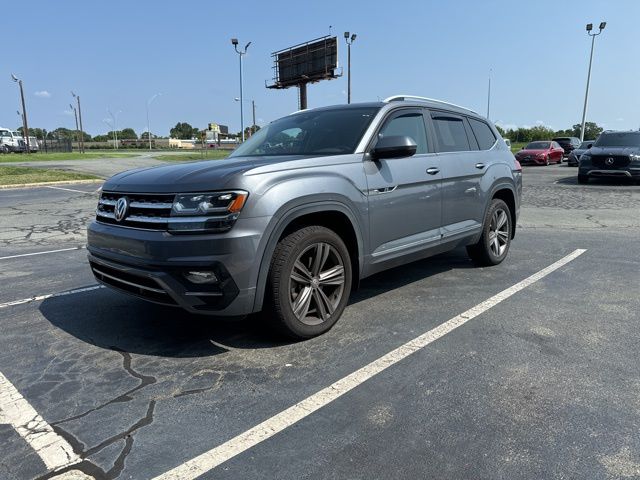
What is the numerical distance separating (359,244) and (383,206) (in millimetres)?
409

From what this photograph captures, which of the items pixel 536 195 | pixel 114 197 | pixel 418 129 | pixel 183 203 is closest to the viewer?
pixel 183 203

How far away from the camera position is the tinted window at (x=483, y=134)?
5.76 metres

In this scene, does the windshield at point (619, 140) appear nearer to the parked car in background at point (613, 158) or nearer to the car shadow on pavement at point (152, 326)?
the parked car in background at point (613, 158)

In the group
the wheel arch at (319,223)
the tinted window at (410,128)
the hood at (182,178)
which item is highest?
the tinted window at (410,128)

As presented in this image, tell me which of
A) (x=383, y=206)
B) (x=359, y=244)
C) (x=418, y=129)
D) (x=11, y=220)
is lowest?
(x=11, y=220)

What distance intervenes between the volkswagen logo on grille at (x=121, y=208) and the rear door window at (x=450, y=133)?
297cm

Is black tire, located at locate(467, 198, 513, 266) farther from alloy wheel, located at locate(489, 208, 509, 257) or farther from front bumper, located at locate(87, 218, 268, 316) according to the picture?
front bumper, located at locate(87, 218, 268, 316)

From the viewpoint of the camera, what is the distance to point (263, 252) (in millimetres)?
3361

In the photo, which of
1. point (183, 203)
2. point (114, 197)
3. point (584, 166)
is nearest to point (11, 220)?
point (114, 197)

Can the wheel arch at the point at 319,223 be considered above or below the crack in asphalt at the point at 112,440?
above

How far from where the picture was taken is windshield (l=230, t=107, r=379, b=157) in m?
4.30

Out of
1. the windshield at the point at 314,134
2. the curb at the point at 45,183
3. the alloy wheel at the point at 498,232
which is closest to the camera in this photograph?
the windshield at the point at 314,134

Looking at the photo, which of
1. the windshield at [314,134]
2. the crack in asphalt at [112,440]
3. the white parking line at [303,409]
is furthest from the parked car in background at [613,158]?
the crack in asphalt at [112,440]

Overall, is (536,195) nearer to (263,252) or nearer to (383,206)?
(383,206)
